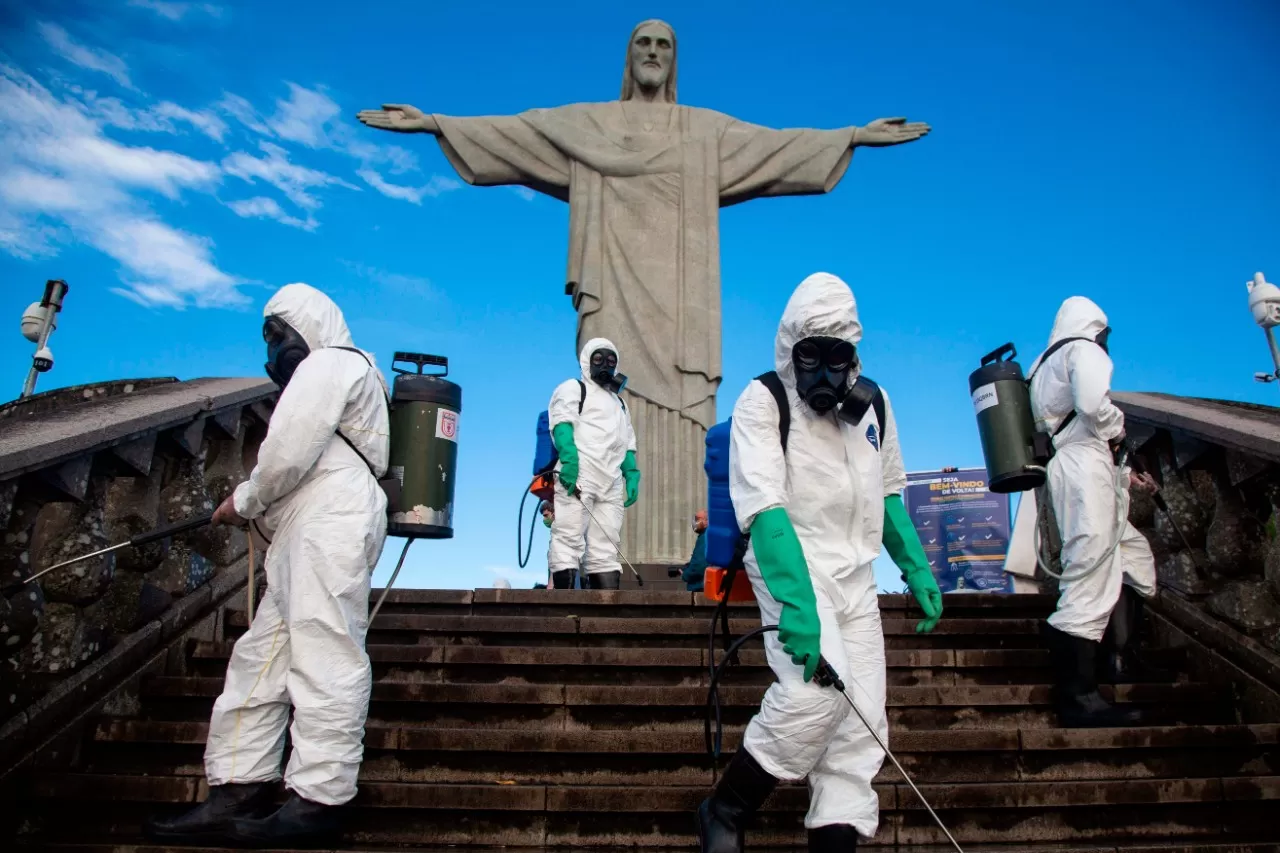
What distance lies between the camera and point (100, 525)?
4309 millimetres

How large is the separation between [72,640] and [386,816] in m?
1.59

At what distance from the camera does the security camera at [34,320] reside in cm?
1126

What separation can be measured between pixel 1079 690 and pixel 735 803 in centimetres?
195

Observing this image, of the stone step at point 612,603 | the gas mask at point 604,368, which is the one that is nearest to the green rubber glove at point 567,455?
the gas mask at point 604,368

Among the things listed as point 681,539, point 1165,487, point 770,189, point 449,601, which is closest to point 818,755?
point 449,601

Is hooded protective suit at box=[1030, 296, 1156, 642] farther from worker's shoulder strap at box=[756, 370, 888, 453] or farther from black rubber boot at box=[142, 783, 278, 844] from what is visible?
black rubber boot at box=[142, 783, 278, 844]

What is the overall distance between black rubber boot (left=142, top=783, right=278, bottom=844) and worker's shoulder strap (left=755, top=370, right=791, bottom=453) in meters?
2.16

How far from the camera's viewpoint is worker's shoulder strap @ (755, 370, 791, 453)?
3291 millimetres

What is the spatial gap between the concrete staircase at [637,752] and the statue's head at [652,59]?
23.0 ft

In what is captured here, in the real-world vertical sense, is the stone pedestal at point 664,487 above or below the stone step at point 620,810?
above

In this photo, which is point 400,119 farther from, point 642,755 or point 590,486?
point 642,755

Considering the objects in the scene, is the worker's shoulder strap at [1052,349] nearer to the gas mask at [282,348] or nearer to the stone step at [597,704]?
the stone step at [597,704]

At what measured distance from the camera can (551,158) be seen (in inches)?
396

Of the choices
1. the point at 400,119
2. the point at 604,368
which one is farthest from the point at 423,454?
the point at 400,119
